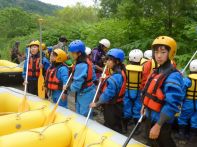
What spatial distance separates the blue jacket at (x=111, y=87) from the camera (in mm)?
4391

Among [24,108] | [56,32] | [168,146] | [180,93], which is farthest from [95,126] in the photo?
[56,32]

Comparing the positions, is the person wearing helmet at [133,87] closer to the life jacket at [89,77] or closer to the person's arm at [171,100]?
the life jacket at [89,77]

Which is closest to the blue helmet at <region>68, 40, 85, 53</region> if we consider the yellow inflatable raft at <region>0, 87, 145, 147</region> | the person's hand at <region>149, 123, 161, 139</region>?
the yellow inflatable raft at <region>0, 87, 145, 147</region>

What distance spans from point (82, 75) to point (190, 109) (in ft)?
5.82

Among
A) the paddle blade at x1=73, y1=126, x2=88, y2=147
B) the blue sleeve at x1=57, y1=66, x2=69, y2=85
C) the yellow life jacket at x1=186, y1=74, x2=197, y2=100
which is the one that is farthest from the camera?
the blue sleeve at x1=57, y1=66, x2=69, y2=85

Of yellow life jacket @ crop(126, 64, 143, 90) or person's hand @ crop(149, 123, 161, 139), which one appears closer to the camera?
person's hand @ crop(149, 123, 161, 139)

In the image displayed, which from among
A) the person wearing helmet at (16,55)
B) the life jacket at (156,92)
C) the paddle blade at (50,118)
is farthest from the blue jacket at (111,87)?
the person wearing helmet at (16,55)

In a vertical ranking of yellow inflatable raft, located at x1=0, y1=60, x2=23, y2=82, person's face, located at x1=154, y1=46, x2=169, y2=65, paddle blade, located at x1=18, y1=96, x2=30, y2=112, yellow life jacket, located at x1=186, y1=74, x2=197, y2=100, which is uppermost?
person's face, located at x1=154, y1=46, x2=169, y2=65

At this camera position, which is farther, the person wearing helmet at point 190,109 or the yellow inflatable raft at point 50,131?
the person wearing helmet at point 190,109

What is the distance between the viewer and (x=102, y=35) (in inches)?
453

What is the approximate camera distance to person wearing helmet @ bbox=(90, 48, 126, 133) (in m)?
4.41

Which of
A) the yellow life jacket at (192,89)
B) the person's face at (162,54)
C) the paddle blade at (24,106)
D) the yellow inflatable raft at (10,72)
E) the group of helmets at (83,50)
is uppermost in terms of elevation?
the person's face at (162,54)

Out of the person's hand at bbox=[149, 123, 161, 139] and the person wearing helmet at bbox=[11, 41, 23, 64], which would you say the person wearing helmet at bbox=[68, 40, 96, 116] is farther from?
the person wearing helmet at bbox=[11, 41, 23, 64]

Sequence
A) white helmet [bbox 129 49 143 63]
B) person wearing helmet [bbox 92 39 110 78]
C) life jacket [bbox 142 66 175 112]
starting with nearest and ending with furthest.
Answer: life jacket [bbox 142 66 175 112] < white helmet [bbox 129 49 143 63] < person wearing helmet [bbox 92 39 110 78]
